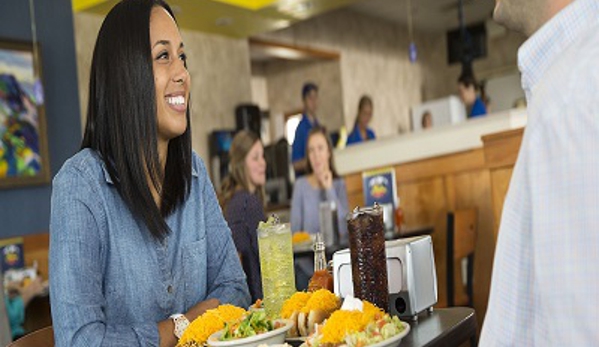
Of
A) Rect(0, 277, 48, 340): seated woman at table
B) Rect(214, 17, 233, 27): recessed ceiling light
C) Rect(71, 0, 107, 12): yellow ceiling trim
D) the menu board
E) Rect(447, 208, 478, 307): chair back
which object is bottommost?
Rect(0, 277, 48, 340): seated woman at table

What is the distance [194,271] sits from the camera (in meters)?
1.75

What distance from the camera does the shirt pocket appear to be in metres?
1.74

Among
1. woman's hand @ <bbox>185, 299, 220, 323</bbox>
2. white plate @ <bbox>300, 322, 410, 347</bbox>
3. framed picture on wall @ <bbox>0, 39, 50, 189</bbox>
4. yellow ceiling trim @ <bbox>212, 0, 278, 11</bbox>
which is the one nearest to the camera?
white plate @ <bbox>300, 322, 410, 347</bbox>

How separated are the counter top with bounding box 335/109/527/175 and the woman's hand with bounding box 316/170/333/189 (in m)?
0.80

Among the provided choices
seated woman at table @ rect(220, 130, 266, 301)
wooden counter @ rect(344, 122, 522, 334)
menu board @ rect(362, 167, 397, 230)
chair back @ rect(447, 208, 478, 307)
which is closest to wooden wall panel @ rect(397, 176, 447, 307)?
wooden counter @ rect(344, 122, 522, 334)

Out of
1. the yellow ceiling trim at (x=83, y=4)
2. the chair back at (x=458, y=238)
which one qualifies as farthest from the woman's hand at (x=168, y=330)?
the yellow ceiling trim at (x=83, y=4)

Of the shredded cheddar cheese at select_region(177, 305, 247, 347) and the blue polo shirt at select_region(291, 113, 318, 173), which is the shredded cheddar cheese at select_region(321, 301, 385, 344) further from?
the blue polo shirt at select_region(291, 113, 318, 173)

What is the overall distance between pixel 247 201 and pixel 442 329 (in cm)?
243

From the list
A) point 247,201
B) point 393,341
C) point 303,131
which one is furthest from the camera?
point 303,131

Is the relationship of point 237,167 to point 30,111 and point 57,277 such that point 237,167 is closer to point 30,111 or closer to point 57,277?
point 30,111

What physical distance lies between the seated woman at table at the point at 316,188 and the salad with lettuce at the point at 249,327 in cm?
380

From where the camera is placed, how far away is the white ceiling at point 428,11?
1012cm

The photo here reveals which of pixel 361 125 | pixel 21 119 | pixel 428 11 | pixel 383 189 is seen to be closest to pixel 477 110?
pixel 361 125

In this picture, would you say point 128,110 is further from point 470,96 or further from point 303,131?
point 470,96
